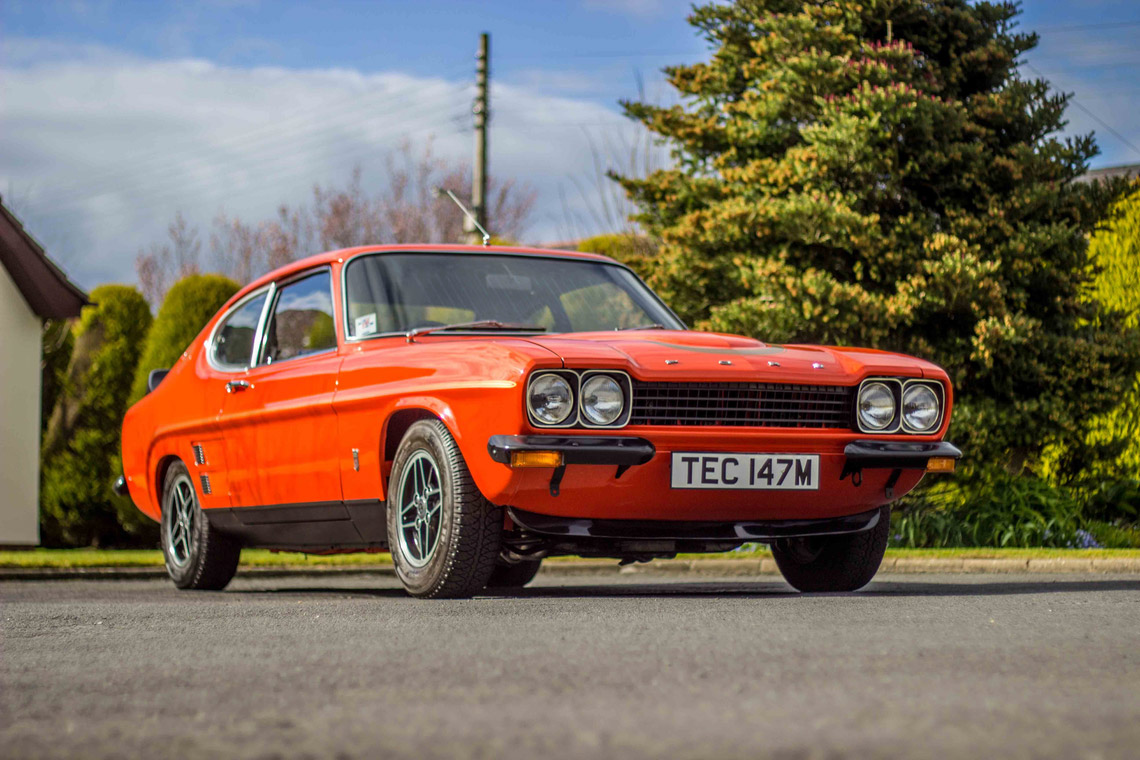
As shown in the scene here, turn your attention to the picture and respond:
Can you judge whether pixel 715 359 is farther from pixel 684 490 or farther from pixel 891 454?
pixel 891 454

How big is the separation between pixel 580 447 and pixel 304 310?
8.81 ft

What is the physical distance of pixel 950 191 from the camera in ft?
43.8

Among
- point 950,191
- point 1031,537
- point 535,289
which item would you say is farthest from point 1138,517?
point 535,289

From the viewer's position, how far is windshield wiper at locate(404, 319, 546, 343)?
637 cm

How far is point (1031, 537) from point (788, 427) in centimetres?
743

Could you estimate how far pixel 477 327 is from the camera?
643cm

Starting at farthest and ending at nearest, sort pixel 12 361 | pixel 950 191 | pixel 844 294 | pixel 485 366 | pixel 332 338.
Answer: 1. pixel 12 361
2. pixel 950 191
3. pixel 844 294
4. pixel 332 338
5. pixel 485 366

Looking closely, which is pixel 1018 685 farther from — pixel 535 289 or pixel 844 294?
pixel 844 294

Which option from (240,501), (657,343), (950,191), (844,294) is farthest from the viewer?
(950,191)

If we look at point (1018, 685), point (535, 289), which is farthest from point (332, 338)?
point (1018, 685)

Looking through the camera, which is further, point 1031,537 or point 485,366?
point 1031,537

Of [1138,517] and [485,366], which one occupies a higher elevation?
[485,366]

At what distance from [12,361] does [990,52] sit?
12.6m

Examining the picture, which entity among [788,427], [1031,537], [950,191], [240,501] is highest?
[950,191]
